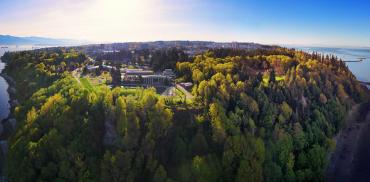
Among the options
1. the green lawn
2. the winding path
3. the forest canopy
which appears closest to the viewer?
the forest canopy

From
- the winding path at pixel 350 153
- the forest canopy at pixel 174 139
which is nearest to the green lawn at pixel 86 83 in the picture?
the forest canopy at pixel 174 139

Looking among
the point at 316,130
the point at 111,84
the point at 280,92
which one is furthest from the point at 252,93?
the point at 111,84

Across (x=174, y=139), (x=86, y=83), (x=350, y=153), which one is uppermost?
(x=86, y=83)

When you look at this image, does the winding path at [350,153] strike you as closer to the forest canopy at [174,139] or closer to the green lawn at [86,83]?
the forest canopy at [174,139]

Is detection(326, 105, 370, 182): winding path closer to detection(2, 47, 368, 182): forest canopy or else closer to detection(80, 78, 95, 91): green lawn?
detection(2, 47, 368, 182): forest canopy

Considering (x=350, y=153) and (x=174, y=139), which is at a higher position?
(x=174, y=139)

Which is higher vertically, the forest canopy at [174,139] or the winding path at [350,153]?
the forest canopy at [174,139]

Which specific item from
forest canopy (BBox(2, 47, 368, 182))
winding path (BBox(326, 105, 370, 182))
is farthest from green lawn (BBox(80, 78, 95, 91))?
winding path (BBox(326, 105, 370, 182))

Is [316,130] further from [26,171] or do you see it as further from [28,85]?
[28,85]

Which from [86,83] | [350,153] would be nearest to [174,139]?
[350,153]

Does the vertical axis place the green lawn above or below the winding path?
above

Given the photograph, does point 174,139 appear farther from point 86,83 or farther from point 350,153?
point 86,83
